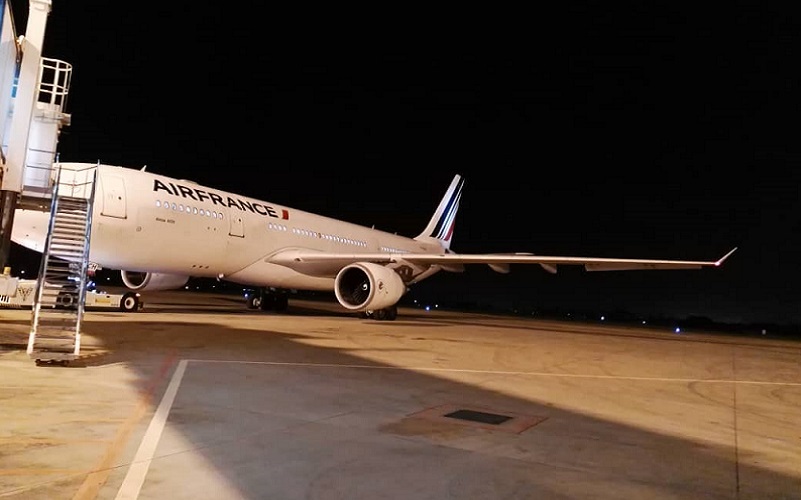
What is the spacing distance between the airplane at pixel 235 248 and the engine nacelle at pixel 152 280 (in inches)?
1.1

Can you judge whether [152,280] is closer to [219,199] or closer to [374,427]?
[219,199]

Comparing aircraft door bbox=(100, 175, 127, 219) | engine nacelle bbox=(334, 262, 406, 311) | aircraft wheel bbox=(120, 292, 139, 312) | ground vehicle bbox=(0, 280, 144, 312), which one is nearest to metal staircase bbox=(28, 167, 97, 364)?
ground vehicle bbox=(0, 280, 144, 312)

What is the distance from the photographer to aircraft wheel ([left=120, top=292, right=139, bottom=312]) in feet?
55.5

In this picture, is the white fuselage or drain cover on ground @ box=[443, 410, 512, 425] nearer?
drain cover on ground @ box=[443, 410, 512, 425]

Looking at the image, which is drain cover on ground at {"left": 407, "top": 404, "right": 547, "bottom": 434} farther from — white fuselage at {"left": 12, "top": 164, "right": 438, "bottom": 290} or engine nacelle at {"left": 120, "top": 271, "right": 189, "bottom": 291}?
engine nacelle at {"left": 120, "top": 271, "right": 189, "bottom": 291}

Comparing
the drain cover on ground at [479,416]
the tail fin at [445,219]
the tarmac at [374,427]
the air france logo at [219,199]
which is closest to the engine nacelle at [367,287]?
the air france logo at [219,199]

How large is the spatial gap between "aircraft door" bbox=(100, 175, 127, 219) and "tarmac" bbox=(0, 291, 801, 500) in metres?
4.40

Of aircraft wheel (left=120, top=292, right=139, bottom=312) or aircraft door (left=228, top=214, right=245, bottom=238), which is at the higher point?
aircraft door (left=228, top=214, right=245, bottom=238)

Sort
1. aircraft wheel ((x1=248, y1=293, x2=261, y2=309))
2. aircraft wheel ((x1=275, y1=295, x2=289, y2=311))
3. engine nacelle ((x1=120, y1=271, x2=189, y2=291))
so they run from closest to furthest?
1. engine nacelle ((x1=120, y1=271, x2=189, y2=291))
2. aircraft wheel ((x1=275, y1=295, x2=289, y2=311))
3. aircraft wheel ((x1=248, y1=293, x2=261, y2=309))

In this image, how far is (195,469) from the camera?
3.86 metres

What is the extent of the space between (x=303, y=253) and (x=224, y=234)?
10.2ft

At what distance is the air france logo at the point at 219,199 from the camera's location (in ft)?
52.3

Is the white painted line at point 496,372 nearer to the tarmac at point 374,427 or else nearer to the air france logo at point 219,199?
the tarmac at point 374,427

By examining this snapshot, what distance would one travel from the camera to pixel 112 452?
13.6ft
